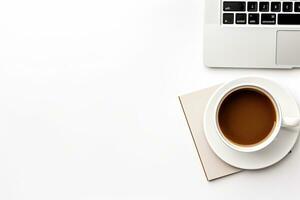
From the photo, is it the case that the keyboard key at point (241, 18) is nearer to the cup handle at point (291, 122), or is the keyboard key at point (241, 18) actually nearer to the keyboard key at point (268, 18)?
the keyboard key at point (268, 18)

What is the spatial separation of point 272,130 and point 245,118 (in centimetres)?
4

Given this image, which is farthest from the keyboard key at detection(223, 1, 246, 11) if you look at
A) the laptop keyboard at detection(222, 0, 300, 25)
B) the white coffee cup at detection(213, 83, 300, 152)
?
the white coffee cup at detection(213, 83, 300, 152)

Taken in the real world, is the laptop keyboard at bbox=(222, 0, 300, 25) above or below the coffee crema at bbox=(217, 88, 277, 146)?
above

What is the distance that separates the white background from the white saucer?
0.02m

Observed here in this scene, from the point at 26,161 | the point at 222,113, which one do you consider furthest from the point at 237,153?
the point at 26,161

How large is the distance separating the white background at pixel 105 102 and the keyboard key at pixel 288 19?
0.07 metres

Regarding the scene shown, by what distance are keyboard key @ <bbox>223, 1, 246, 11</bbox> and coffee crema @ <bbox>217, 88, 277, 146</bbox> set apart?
111 mm

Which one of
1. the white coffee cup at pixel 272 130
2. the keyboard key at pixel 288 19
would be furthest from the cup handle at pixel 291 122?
the keyboard key at pixel 288 19

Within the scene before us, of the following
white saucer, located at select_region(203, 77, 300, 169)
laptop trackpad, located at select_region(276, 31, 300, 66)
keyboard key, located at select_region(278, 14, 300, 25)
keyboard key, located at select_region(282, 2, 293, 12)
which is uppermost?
keyboard key, located at select_region(282, 2, 293, 12)

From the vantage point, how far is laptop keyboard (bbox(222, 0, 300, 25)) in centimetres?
67

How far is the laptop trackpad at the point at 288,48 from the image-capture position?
0.68 meters

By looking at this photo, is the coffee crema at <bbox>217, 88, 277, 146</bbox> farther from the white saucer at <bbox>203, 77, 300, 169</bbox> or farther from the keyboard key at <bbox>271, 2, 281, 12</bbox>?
the keyboard key at <bbox>271, 2, 281, 12</bbox>

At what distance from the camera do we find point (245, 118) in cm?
69

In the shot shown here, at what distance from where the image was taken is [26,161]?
735 mm
